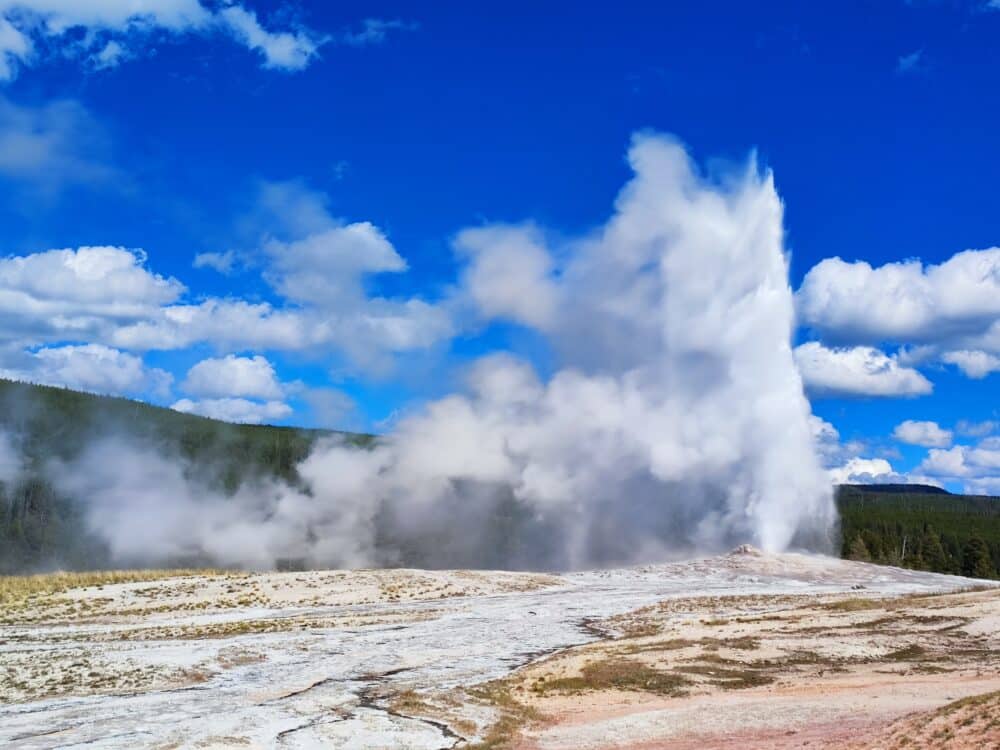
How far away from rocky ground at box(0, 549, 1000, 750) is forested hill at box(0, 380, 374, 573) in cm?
6855

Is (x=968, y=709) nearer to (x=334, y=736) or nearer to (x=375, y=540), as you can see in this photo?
(x=334, y=736)

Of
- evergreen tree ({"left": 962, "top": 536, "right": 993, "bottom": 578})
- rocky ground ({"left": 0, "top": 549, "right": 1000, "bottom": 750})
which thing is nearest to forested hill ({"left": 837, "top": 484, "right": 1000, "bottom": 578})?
evergreen tree ({"left": 962, "top": 536, "right": 993, "bottom": 578})

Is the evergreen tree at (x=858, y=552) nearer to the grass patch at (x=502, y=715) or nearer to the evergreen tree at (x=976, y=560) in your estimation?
the evergreen tree at (x=976, y=560)

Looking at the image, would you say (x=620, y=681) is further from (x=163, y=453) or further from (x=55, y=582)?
(x=163, y=453)

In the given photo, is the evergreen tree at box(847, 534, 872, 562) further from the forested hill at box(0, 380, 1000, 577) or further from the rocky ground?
the rocky ground

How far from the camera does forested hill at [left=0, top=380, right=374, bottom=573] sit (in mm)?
114938

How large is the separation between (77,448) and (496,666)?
126577 millimetres

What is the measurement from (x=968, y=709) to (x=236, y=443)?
157434 mm

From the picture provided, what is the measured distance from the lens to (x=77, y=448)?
141375 mm

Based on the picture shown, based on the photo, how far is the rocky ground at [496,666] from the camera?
70.3ft

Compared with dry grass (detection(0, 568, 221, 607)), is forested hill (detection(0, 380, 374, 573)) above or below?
above

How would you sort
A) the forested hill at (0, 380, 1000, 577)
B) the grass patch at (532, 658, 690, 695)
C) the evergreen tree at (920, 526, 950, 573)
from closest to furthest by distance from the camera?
the grass patch at (532, 658, 690, 695), the evergreen tree at (920, 526, 950, 573), the forested hill at (0, 380, 1000, 577)

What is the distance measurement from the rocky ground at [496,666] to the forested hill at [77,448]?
225 feet

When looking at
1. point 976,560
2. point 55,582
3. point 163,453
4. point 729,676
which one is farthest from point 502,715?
point 163,453
